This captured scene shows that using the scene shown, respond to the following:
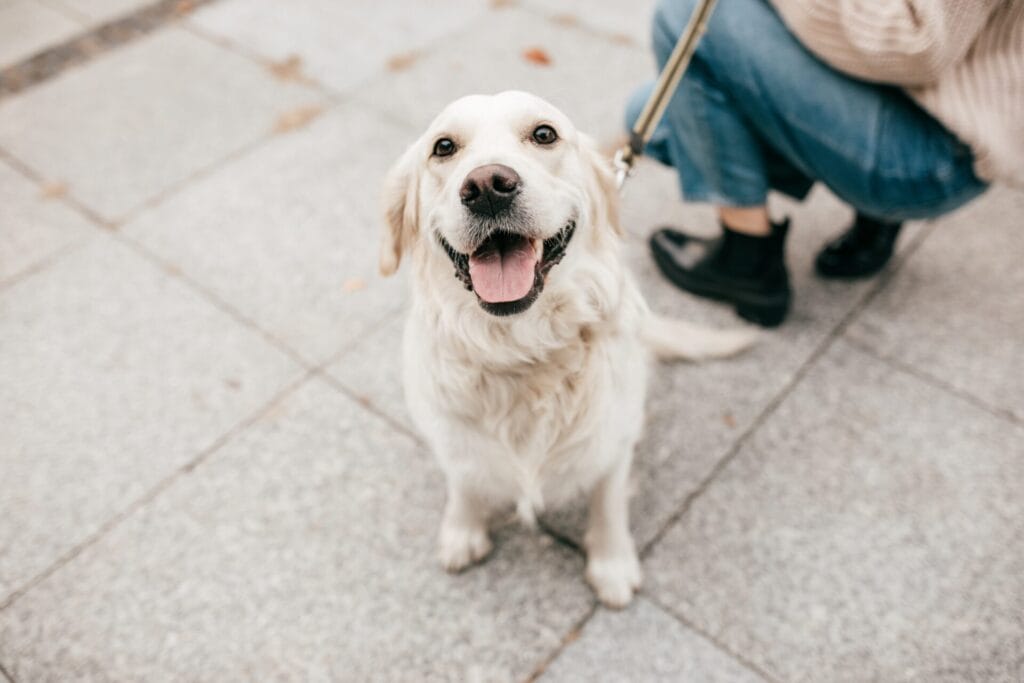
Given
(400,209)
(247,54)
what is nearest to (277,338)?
(400,209)

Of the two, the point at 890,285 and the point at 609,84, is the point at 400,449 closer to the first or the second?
the point at 890,285

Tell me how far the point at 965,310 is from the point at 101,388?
10.8 ft

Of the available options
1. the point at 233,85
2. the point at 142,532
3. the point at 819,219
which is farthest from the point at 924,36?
A: the point at 233,85

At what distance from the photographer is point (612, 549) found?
6.92 feet

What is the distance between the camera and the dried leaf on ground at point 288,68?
163 inches

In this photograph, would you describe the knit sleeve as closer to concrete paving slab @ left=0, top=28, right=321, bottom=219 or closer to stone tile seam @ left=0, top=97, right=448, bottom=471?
stone tile seam @ left=0, top=97, right=448, bottom=471

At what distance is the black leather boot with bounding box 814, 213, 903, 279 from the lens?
110 inches

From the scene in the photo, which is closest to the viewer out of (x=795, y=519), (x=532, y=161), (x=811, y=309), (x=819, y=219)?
(x=532, y=161)

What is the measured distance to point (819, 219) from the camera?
3.19 meters

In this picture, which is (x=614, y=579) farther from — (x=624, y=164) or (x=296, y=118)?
(x=296, y=118)

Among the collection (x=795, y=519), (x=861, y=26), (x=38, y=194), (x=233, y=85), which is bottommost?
(x=38, y=194)

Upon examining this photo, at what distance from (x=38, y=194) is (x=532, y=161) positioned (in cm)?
303

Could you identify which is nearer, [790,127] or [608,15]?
[790,127]

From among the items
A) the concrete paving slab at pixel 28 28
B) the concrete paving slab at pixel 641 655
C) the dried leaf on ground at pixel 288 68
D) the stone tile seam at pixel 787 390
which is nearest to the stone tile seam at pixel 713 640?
the concrete paving slab at pixel 641 655
